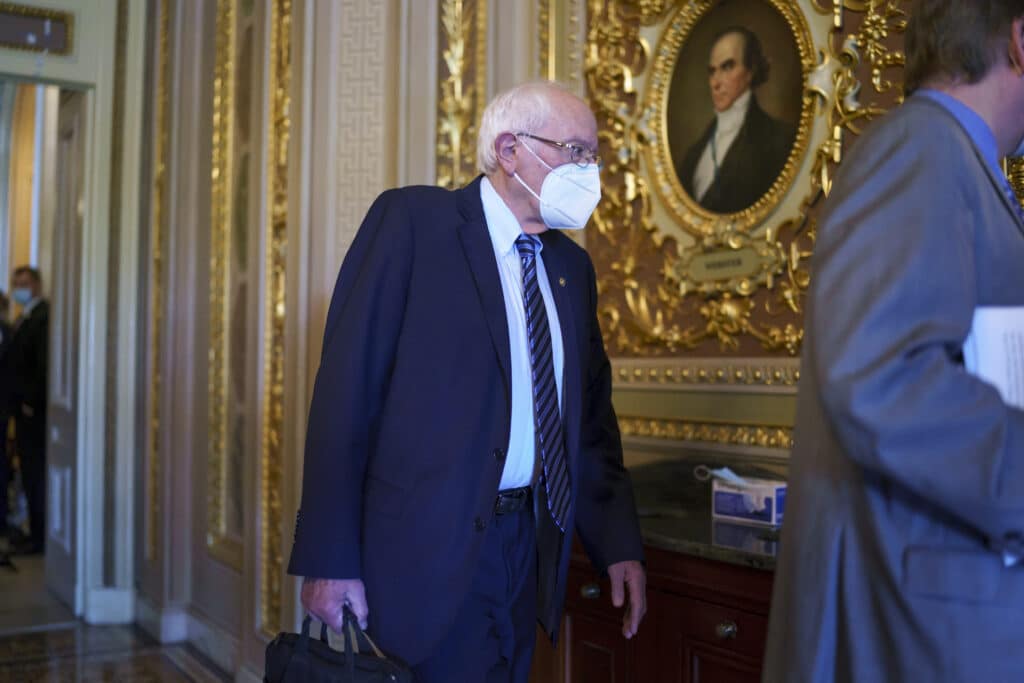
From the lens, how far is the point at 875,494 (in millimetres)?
1100

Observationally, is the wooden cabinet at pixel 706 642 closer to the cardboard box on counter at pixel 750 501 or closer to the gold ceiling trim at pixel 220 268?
the cardboard box on counter at pixel 750 501

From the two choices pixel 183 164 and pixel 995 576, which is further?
pixel 183 164

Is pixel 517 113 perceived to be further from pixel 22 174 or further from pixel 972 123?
pixel 22 174

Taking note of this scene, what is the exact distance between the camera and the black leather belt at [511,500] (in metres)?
1.92

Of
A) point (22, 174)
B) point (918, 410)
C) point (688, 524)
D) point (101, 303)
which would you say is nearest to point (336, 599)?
point (688, 524)

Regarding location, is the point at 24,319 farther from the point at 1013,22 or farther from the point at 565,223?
the point at 1013,22

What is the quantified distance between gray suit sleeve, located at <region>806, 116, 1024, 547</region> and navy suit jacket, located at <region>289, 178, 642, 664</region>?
2.84 feet

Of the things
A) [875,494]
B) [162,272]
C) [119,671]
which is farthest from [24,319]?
[875,494]

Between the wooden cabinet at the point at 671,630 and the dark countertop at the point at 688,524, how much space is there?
0.03m

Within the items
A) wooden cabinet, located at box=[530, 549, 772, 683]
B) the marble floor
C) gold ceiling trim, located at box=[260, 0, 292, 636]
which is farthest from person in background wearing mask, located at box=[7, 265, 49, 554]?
wooden cabinet, located at box=[530, 549, 772, 683]

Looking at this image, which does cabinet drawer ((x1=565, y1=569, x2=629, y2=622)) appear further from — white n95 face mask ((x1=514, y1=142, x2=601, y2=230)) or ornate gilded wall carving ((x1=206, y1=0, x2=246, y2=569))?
ornate gilded wall carving ((x1=206, y1=0, x2=246, y2=569))

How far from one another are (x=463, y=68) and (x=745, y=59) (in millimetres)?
1127

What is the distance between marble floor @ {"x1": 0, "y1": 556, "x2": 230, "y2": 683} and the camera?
171 inches

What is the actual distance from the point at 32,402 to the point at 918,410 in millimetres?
7762
